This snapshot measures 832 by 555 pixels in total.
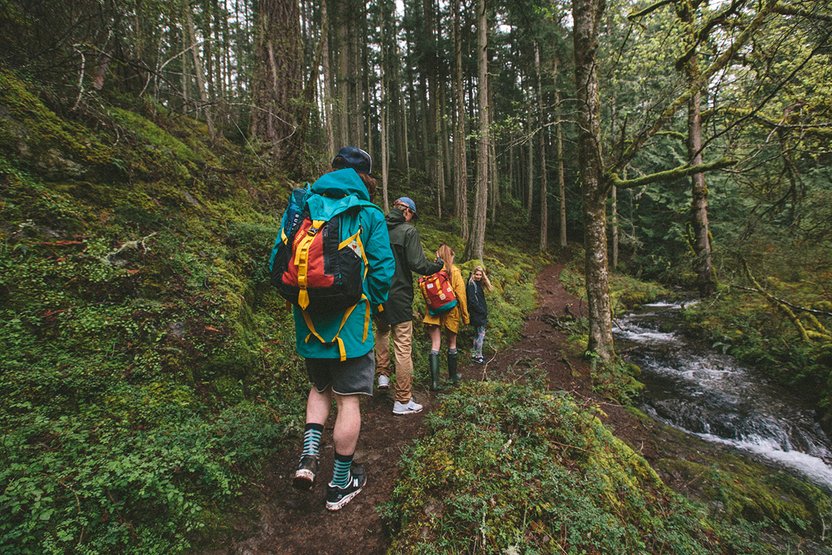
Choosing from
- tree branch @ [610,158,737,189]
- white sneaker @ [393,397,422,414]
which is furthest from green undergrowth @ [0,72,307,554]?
tree branch @ [610,158,737,189]

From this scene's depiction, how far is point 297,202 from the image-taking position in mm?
2484

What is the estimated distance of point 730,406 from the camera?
5.91m

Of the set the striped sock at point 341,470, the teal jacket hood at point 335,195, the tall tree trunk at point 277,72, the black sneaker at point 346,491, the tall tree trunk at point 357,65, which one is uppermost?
the tall tree trunk at point 357,65

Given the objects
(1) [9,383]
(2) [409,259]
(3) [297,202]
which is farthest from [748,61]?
(1) [9,383]

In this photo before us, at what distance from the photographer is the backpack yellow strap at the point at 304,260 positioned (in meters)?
2.17

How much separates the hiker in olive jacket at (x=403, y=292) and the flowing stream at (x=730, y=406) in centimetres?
464

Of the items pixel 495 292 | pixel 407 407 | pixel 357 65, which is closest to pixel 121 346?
pixel 407 407

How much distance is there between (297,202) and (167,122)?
6.37 meters

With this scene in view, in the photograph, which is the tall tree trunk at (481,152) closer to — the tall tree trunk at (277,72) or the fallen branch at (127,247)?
Answer: the tall tree trunk at (277,72)

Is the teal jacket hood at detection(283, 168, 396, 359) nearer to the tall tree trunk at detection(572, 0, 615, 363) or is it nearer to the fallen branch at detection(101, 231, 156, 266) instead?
the fallen branch at detection(101, 231, 156, 266)

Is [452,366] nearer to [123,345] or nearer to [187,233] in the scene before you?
[123,345]

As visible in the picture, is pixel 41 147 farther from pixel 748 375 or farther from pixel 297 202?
pixel 748 375

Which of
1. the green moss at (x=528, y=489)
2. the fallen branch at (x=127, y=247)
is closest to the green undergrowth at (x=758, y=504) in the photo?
Answer: the green moss at (x=528, y=489)

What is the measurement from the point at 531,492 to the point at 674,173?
548cm
